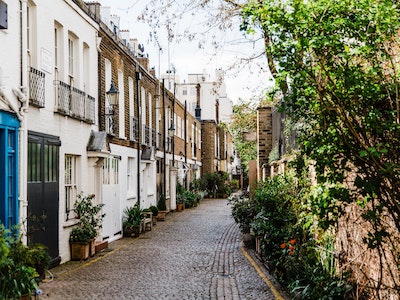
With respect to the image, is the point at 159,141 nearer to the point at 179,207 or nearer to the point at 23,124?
the point at 179,207

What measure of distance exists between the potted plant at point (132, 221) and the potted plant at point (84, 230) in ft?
16.4

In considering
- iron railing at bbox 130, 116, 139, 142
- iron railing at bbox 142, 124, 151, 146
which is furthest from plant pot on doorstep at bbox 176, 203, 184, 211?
iron railing at bbox 130, 116, 139, 142

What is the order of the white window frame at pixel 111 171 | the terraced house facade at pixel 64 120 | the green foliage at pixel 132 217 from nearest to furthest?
1. the terraced house facade at pixel 64 120
2. the white window frame at pixel 111 171
3. the green foliage at pixel 132 217

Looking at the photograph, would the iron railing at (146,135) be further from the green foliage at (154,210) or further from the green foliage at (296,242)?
the green foliage at (296,242)

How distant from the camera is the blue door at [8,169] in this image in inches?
405

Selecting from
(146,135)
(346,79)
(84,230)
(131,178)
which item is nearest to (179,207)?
(146,135)

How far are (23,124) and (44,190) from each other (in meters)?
2.00

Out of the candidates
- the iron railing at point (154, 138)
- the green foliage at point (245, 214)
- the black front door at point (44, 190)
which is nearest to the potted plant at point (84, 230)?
the black front door at point (44, 190)

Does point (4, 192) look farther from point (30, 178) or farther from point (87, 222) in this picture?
point (87, 222)

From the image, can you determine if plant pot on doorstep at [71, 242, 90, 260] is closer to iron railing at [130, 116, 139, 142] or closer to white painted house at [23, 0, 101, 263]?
white painted house at [23, 0, 101, 263]

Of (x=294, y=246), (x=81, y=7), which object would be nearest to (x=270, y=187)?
(x=294, y=246)

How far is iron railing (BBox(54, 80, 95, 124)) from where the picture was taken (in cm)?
1364

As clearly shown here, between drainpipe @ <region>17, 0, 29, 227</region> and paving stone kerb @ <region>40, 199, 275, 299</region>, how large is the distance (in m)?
1.75

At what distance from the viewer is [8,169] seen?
34.6 ft
